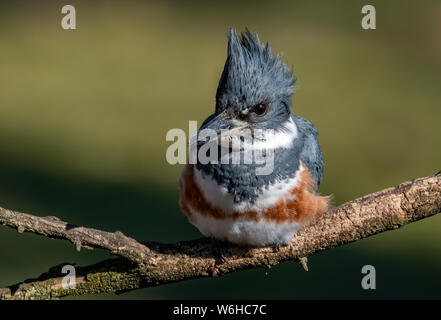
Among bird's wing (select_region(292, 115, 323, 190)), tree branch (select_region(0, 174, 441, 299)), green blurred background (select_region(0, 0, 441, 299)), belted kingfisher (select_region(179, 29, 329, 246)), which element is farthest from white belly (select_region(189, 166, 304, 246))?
green blurred background (select_region(0, 0, 441, 299))

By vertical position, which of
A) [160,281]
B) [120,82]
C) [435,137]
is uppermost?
[120,82]

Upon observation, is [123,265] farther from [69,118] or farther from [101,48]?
[101,48]

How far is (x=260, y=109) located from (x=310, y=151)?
515 millimetres

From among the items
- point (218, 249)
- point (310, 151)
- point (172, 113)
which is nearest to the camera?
point (218, 249)

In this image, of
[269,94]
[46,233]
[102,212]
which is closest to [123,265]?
[46,233]

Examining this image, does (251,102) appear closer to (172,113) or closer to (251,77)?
(251,77)

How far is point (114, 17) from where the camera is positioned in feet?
35.0

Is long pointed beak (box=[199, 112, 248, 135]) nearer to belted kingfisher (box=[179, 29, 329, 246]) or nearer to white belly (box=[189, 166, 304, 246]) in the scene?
belted kingfisher (box=[179, 29, 329, 246])

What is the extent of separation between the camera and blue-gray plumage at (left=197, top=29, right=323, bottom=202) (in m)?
3.43

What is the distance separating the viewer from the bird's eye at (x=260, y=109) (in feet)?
11.4

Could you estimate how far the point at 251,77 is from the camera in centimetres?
345

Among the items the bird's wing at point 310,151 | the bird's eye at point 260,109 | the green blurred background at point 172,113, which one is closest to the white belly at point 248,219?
the bird's wing at point 310,151

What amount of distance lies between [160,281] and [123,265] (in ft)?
0.65

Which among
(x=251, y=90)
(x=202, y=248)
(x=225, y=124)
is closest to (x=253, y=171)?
(x=225, y=124)
